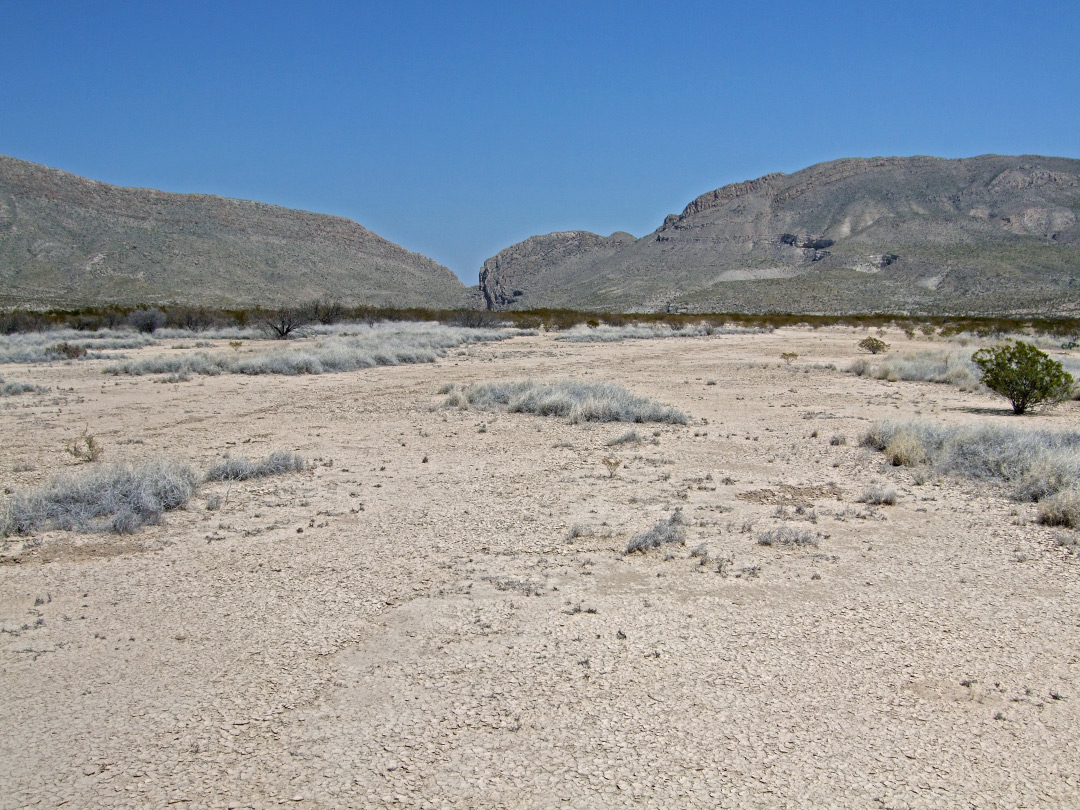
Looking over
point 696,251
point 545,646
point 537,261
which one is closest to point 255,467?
point 545,646

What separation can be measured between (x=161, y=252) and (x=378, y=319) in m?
42.4

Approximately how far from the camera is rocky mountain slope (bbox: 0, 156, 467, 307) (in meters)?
71.7

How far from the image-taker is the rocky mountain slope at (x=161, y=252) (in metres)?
71.7

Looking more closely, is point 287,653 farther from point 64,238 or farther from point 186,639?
point 64,238

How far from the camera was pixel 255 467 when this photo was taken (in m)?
9.80

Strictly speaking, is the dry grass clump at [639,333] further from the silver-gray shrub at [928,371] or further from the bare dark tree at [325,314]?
the silver-gray shrub at [928,371]

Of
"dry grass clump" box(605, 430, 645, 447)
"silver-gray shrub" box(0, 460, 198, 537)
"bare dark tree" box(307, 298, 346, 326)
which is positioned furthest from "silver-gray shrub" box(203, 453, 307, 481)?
"bare dark tree" box(307, 298, 346, 326)

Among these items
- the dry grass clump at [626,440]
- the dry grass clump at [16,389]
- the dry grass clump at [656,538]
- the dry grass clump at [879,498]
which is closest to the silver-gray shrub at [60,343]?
the dry grass clump at [16,389]

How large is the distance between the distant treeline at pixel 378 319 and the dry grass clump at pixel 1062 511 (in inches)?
1450

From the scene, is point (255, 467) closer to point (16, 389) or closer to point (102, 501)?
point (102, 501)

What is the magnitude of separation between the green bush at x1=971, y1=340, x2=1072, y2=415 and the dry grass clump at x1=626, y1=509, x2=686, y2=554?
11.3 m

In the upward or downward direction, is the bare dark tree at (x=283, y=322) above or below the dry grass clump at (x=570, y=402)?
above

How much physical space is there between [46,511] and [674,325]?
48.5 m

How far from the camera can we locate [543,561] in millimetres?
6723
